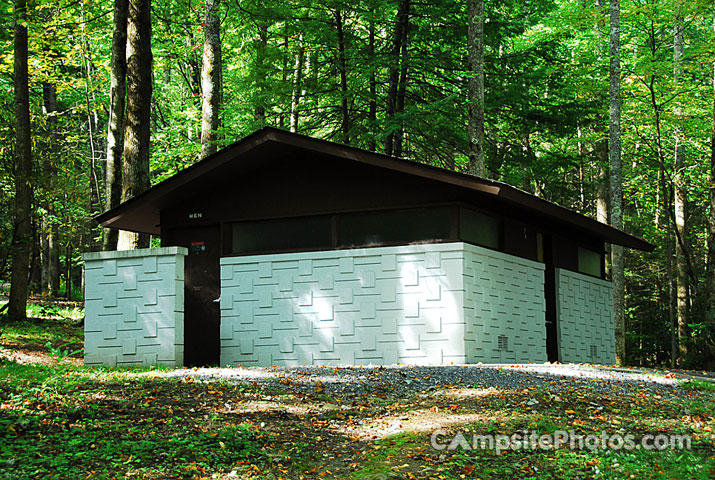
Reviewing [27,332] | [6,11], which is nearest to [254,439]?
[27,332]

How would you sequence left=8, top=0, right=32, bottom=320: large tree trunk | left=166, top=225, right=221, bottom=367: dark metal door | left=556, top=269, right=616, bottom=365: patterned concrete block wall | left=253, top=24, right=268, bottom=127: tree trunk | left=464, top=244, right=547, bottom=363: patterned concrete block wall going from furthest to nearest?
left=253, top=24, right=268, bottom=127: tree trunk
left=8, top=0, right=32, bottom=320: large tree trunk
left=556, top=269, right=616, bottom=365: patterned concrete block wall
left=166, top=225, right=221, bottom=367: dark metal door
left=464, top=244, right=547, bottom=363: patterned concrete block wall

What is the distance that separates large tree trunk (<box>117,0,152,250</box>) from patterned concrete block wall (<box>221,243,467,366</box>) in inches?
91.5

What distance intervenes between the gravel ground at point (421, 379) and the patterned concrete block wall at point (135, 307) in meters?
1.49

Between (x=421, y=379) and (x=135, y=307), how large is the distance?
4843mm

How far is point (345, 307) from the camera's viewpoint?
37.3 feet

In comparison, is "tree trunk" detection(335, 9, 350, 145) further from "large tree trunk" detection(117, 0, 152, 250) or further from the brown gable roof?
the brown gable roof

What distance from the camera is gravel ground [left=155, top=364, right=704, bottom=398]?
25.6 feet

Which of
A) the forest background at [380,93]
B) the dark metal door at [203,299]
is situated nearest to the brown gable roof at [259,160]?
the forest background at [380,93]

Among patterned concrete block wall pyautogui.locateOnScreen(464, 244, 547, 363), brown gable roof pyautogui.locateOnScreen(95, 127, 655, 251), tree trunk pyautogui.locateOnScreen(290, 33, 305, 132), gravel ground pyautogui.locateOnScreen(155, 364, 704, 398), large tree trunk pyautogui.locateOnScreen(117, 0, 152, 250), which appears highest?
tree trunk pyautogui.locateOnScreen(290, 33, 305, 132)

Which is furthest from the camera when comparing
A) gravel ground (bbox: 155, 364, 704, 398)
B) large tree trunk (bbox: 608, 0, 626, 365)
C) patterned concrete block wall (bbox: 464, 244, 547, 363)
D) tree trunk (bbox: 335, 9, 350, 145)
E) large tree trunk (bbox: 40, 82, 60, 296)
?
large tree trunk (bbox: 40, 82, 60, 296)

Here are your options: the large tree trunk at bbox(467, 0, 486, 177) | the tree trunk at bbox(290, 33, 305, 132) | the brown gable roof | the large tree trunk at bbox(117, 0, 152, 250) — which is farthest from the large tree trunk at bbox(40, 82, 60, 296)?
the large tree trunk at bbox(467, 0, 486, 177)

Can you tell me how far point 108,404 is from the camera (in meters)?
6.35

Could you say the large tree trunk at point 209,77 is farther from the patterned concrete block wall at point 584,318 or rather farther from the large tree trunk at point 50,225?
the patterned concrete block wall at point 584,318

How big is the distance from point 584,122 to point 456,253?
28.7 feet
